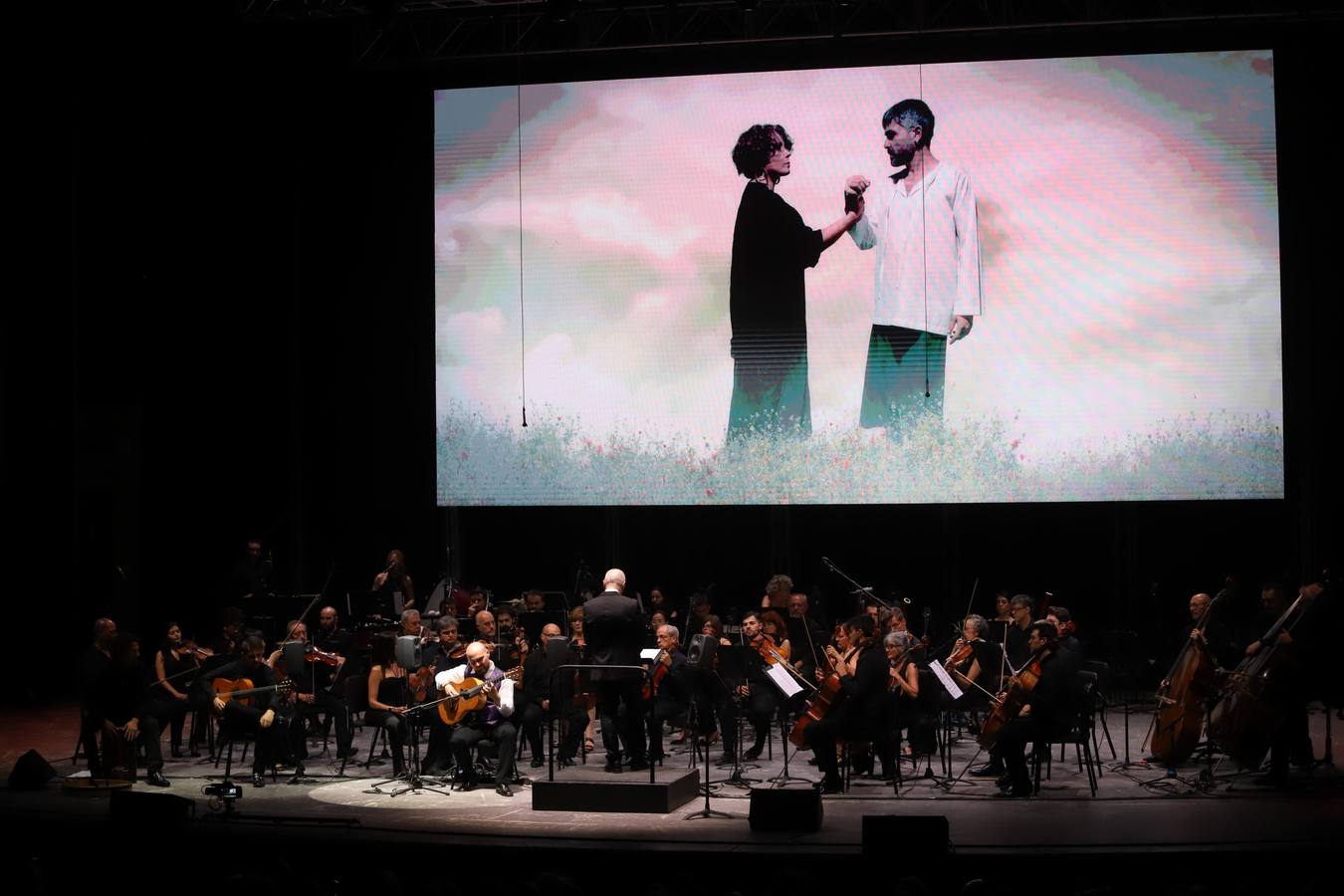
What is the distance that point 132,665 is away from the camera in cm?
988

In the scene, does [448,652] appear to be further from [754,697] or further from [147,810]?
[147,810]

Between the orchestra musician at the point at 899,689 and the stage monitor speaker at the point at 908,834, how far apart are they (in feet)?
9.52

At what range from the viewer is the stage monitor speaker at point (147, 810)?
6301mm

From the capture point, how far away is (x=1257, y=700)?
8883 mm

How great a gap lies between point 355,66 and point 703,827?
857cm

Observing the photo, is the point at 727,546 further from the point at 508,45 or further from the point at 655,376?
the point at 508,45

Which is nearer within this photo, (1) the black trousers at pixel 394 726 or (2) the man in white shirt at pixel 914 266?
(1) the black trousers at pixel 394 726

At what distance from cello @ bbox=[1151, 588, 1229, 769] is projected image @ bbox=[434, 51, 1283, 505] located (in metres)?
3.54

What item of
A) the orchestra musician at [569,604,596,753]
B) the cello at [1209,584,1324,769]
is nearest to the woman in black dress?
the orchestra musician at [569,604,596,753]

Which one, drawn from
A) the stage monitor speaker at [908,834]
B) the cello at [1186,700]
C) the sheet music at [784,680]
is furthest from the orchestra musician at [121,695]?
the cello at [1186,700]

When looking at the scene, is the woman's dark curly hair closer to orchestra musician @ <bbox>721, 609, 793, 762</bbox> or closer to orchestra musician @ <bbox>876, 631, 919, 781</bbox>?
orchestra musician @ <bbox>721, 609, 793, 762</bbox>

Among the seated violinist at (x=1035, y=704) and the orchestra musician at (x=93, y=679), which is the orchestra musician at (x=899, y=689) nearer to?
the seated violinist at (x=1035, y=704)

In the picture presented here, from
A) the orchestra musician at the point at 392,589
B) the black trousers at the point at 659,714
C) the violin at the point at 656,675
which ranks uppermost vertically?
the orchestra musician at the point at 392,589

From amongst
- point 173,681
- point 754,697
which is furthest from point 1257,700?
point 173,681
